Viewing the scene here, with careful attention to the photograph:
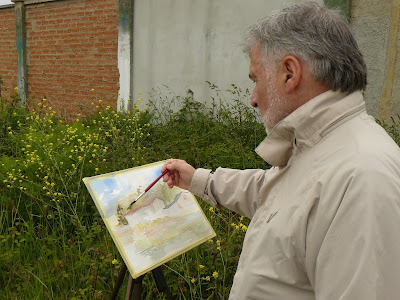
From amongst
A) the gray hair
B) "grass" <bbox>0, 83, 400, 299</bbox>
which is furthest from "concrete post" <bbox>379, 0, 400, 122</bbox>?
the gray hair

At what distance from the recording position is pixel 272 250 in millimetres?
1146

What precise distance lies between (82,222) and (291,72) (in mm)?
2401

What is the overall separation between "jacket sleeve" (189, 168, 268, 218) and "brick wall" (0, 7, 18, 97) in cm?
869

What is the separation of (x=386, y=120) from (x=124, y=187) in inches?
144

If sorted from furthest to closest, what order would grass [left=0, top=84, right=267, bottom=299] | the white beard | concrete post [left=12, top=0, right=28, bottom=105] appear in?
concrete post [left=12, top=0, right=28, bottom=105], grass [left=0, top=84, right=267, bottom=299], the white beard

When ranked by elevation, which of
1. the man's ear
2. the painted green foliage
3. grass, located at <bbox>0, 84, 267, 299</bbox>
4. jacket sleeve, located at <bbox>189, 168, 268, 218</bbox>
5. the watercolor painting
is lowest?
grass, located at <bbox>0, 84, 267, 299</bbox>

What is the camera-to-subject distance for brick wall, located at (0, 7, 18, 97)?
9.30m

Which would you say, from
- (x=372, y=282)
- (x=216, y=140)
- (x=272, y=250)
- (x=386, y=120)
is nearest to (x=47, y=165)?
(x=216, y=140)

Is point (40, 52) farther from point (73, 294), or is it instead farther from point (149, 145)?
point (73, 294)

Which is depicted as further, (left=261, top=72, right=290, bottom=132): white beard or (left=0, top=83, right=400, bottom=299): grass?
(left=0, top=83, right=400, bottom=299): grass

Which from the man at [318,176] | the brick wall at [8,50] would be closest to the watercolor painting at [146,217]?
the man at [318,176]

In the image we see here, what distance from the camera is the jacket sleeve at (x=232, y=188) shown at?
6.01ft

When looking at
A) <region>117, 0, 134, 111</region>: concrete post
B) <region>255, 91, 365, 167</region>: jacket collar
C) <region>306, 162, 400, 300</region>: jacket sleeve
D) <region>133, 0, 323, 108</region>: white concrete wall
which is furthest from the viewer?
<region>117, 0, 134, 111</region>: concrete post

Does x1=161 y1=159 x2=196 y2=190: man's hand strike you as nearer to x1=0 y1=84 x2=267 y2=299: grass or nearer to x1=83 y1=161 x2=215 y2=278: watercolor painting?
x1=83 y1=161 x2=215 y2=278: watercolor painting
